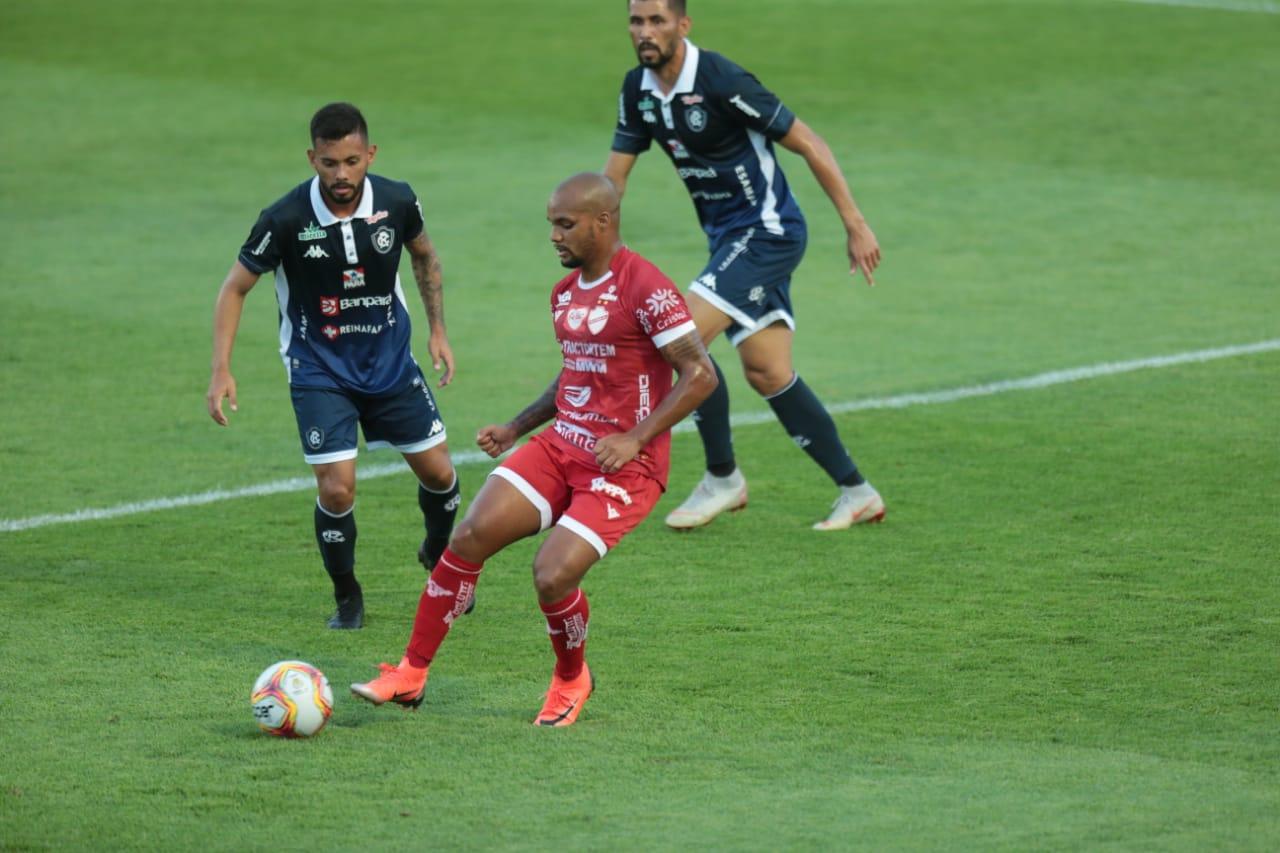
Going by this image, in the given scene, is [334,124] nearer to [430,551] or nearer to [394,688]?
[430,551]

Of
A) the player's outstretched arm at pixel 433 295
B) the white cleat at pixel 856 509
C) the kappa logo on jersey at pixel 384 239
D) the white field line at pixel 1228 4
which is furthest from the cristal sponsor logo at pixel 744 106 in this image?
the white field line at pixel 1228 4

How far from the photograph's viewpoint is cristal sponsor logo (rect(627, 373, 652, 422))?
6.41 meters

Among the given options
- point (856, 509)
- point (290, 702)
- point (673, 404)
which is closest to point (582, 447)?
point (673, 404)

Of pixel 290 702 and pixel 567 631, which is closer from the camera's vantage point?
pixel 290 702

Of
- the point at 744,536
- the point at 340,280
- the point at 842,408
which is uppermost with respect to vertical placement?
the point at 340,280

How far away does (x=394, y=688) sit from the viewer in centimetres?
628

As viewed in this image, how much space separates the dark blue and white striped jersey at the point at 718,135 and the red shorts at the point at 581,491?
2650mm

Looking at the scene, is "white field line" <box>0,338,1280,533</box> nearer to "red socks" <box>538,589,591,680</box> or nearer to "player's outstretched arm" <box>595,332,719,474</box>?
"red socks" <box>538,589,591,680</box>

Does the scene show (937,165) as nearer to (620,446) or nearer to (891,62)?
(891,62)

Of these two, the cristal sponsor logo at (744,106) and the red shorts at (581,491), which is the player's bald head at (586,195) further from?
the cristal sponsor logo at (744,106)

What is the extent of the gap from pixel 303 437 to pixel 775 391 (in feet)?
8.05

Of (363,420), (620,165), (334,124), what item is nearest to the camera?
(334,124)

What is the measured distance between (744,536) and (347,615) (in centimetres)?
210

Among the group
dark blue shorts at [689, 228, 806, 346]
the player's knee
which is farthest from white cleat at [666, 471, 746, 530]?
dark blue shorts at [689, 228, 806, 346]
